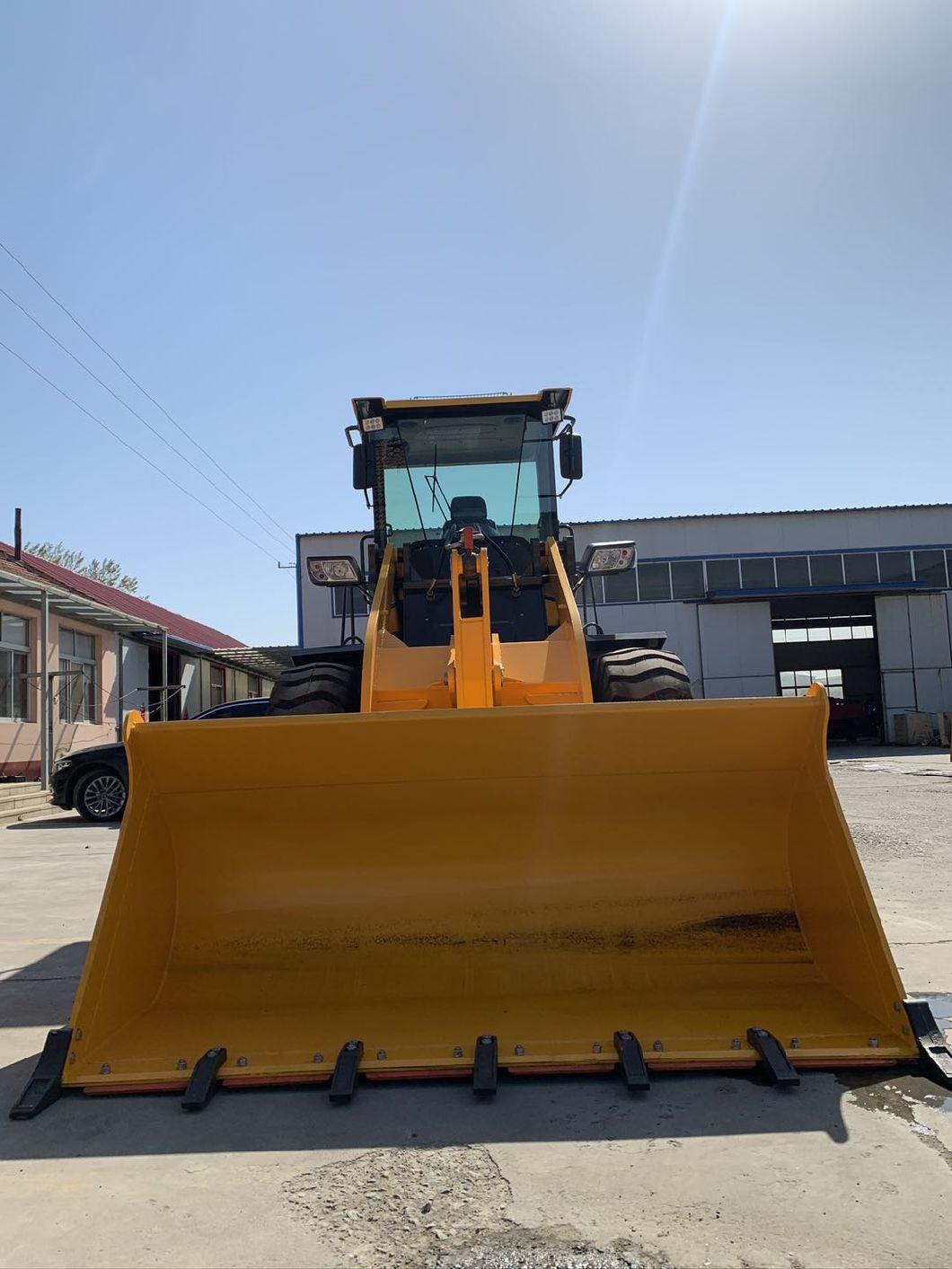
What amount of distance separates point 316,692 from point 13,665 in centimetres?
1329

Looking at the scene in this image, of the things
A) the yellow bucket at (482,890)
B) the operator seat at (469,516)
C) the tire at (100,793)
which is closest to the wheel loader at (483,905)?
Answer: the yellow bucket at (482,890)

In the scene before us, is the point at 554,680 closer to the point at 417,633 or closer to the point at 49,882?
the point at 417,633

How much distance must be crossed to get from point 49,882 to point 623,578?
20.0m

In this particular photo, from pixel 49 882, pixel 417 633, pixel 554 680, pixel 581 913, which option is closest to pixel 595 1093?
pixel 581 913

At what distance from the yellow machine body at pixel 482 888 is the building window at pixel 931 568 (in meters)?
25.4

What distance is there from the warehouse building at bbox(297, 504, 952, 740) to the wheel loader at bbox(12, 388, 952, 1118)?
20931 mm

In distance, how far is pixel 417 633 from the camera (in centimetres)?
534

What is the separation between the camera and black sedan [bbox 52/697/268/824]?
37.9ft

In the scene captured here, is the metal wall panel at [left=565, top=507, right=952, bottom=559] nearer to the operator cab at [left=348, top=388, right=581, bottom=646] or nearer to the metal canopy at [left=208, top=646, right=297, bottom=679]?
the metal canopy at [left=208, top=646, right=297, bottom=679]

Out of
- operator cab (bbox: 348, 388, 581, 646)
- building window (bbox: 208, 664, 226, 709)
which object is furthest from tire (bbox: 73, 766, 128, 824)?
building window (bbox: 208, 664, 226, 709)

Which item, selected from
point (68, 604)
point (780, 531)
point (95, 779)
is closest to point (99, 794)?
point (95, 779)

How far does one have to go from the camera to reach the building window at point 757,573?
83.5 feet

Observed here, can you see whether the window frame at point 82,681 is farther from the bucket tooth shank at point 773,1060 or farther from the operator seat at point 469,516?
the bucket tooth shank at point 773,1060

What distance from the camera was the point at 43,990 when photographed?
4363mm
